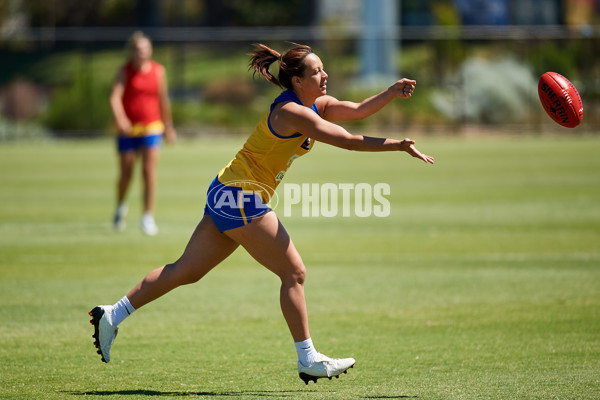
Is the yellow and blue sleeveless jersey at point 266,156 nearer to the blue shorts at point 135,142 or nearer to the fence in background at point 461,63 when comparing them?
the blue shorts at point 135,142

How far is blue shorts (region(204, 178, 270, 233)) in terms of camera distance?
586 centimetres

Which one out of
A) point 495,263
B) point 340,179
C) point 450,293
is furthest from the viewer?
point 340,179

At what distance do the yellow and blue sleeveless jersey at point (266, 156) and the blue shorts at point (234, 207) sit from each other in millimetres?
77

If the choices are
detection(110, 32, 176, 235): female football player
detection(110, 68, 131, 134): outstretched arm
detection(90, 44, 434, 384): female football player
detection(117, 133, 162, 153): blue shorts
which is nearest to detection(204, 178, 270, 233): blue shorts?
detection(90, 44, 434, 384): female football player

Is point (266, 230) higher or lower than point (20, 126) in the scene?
higher

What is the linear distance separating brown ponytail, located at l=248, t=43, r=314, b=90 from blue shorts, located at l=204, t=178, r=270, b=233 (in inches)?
32.5

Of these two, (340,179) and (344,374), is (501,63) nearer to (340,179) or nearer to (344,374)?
(340,179)

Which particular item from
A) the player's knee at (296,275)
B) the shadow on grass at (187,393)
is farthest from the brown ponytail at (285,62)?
the shadow on grass at (187,393)

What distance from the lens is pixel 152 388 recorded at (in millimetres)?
5879

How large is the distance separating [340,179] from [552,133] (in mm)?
16351

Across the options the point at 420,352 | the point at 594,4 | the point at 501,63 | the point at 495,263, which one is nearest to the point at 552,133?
the point at 501,63

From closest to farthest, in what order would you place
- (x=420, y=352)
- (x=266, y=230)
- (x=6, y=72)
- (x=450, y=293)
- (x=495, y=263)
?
1. (x=266, y=230)
2. (x=420, y=352)
3. (x=450, y=293)
4. (x=495, y=263)
5. (x=6, y=72)

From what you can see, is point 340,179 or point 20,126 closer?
point 340,179

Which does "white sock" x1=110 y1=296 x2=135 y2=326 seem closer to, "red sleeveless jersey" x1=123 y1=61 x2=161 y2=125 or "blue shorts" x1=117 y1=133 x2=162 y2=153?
"blue shorts" x1=117 y1=133 x2=162 y2=153
